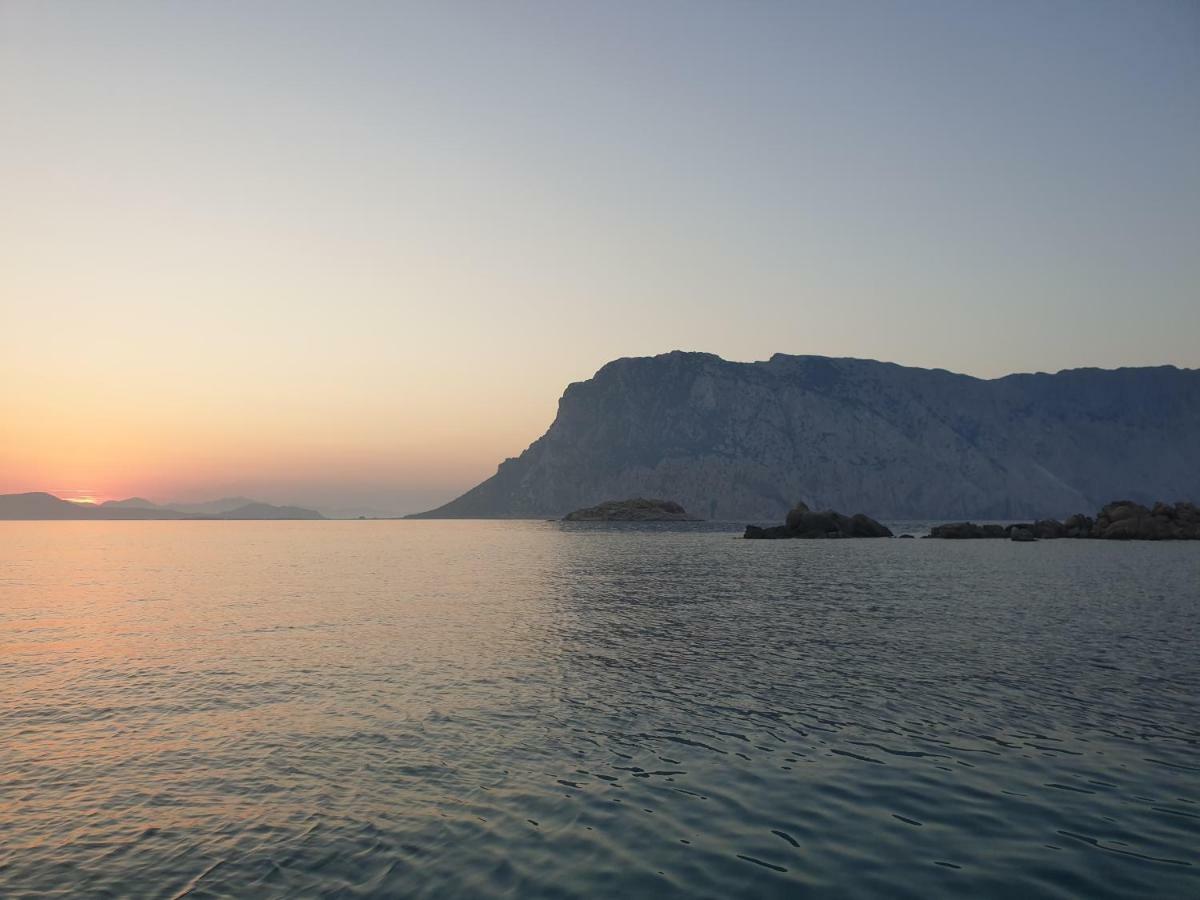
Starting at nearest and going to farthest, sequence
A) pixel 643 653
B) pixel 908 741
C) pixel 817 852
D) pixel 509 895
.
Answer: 1. pixel 509 895
2. pixel 817 852
3. pixel 908 741
4. pixel 643 653

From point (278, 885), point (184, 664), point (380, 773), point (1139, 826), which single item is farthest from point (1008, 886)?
point (184, 664)

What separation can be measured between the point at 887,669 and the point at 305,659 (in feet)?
66.8

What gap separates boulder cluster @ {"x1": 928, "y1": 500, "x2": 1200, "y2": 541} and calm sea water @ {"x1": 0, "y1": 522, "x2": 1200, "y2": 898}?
101 m

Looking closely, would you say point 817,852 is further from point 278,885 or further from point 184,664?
point 184,664

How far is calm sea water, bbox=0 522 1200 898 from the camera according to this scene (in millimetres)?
10984

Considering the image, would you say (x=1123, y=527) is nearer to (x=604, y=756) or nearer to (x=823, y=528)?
(x=823, y=528)

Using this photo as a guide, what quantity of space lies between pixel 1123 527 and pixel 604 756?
137 metres

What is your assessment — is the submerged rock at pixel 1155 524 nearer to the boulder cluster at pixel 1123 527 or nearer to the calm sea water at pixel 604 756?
the boulder cluster at pixel 1123 527

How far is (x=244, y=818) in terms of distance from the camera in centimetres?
1302

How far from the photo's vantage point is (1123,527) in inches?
4887

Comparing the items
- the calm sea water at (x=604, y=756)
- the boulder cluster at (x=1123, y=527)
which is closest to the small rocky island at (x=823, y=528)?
the boulder cluster at (x=1123, y=527)

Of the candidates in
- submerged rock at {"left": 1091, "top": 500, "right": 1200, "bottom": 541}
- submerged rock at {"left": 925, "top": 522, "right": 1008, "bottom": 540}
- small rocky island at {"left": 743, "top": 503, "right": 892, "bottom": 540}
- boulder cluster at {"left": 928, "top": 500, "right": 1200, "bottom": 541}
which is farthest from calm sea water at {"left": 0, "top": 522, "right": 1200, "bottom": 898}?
submerged rock at {"left": 925, "top": 522, "right": 1008, "bottom": 540}

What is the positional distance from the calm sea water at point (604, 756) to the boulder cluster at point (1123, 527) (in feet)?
331

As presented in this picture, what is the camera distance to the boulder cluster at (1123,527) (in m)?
120
